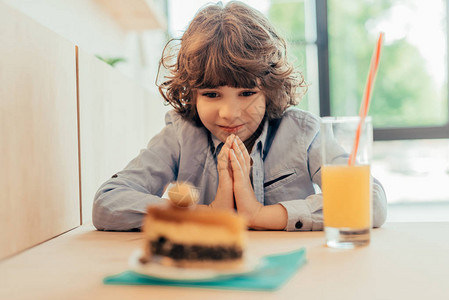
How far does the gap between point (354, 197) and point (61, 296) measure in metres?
0.44

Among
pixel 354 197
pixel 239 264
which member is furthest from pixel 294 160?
pixel 239 264

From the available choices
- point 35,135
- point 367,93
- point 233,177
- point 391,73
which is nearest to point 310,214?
point 233,177

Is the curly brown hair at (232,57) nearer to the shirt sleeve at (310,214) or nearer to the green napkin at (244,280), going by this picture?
the shirt sleeve at (310,214)

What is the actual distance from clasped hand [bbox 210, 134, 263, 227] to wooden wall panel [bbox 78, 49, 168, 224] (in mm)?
400

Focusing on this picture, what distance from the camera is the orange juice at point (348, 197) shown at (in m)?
0.71

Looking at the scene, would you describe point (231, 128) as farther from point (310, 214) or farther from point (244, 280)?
point (244, 280)

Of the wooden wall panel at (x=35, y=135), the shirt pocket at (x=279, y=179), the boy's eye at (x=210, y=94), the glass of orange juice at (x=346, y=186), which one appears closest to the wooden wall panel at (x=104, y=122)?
the wooden wall panel at (x=35, y=135)

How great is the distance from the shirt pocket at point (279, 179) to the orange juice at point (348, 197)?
21.1 inches

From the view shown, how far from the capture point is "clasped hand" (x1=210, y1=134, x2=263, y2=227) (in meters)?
1.08

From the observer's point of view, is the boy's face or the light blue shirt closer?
the boy's face

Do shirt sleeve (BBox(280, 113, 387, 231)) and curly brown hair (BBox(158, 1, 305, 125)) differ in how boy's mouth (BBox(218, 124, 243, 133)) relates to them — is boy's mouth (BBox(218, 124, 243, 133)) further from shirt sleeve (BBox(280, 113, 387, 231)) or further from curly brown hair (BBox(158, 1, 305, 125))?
shirt sleeve (BBox(280, 113, 387, 231))

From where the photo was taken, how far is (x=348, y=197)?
720 mm

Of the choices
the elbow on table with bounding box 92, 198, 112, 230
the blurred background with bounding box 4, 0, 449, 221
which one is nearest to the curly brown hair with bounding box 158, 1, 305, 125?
the elbow on table with bounding box 92, 198, 112, 230

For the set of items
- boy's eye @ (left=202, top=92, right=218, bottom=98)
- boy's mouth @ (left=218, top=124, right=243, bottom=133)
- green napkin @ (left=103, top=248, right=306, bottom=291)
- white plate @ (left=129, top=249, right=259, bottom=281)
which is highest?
boy's eye @ (left=202, top=92, right=218, bottom=98)
